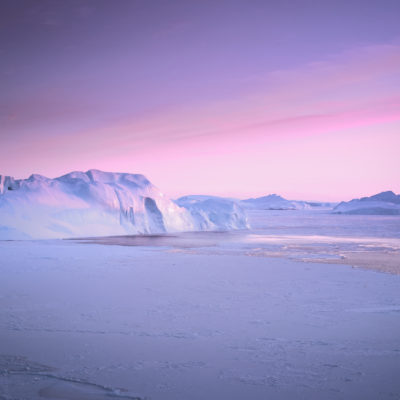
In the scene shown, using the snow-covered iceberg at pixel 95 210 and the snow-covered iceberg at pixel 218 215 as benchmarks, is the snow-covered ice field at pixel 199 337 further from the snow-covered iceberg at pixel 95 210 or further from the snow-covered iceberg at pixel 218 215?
the snow-covered iceberg at pixel 218 215

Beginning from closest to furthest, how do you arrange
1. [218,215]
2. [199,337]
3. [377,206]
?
[199,337], [218,215], [377,206]

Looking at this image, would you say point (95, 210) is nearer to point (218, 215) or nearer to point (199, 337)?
point (218, 215)

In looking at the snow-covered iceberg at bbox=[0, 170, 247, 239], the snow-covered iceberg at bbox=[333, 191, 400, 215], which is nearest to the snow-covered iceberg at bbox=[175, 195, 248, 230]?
the snow-covered iceberg at bbox=[0, 170, 247, 239]

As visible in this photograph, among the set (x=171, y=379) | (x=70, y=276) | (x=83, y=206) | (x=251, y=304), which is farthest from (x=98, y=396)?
(x=83, y=206)

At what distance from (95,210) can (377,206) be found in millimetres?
61847

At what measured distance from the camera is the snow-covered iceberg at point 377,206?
69.4 metres

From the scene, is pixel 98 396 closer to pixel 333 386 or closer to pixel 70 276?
pixel 333 386

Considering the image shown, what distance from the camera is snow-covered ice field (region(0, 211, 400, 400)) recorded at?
2832 millimetres

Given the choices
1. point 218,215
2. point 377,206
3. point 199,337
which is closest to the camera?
point 199,337

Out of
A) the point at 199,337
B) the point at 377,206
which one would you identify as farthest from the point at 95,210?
the point at 377,206

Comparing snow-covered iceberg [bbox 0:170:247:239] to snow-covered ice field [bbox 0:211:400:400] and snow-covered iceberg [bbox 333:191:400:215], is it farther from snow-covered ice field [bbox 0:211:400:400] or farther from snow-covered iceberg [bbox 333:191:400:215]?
snow-covered iceberg [bbox 333:191:400:215]

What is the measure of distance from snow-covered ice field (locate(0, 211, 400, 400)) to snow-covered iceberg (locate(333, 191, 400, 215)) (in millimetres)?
67847

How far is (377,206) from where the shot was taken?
71312 millimetres

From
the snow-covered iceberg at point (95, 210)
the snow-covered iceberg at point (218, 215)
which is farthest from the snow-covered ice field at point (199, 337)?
the snow-covered iceberg at point (218, 215)
